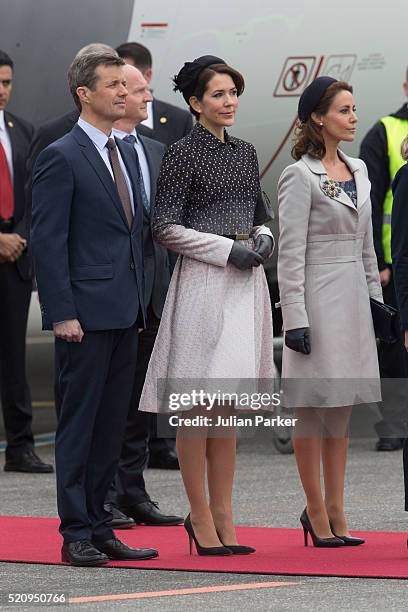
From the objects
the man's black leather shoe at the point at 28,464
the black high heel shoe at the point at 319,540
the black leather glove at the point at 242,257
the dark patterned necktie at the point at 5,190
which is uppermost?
the dark patterned necktie at the point at 5,190

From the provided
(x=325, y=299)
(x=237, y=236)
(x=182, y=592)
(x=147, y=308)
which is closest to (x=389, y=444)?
(x=147, y=308)

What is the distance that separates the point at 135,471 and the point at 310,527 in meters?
1.06

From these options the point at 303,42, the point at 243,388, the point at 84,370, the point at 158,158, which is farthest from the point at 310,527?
the point at 303,42

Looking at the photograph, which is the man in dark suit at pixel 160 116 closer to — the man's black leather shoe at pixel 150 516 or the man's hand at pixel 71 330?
the man's black leather shoe at pixel 150 516

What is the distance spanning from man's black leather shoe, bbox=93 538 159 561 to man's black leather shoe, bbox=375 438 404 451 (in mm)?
3529

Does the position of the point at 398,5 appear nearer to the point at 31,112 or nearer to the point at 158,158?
the point at 31,112

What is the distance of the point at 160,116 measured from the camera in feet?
26.3

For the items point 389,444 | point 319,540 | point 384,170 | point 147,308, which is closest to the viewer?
point 319,540

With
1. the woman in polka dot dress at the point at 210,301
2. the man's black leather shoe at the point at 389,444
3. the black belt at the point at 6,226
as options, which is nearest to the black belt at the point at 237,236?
the woman in polka dot dress at the point at 210,301

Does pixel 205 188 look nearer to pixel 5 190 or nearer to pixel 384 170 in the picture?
pixel 5 190

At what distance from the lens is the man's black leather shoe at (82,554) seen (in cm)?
563

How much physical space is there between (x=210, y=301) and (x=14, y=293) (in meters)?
3.13

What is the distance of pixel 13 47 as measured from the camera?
31.1 ft

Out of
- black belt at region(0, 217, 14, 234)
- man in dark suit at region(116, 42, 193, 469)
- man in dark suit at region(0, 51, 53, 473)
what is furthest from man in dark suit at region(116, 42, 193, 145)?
black belt at region(0, 217, 14, 234)
